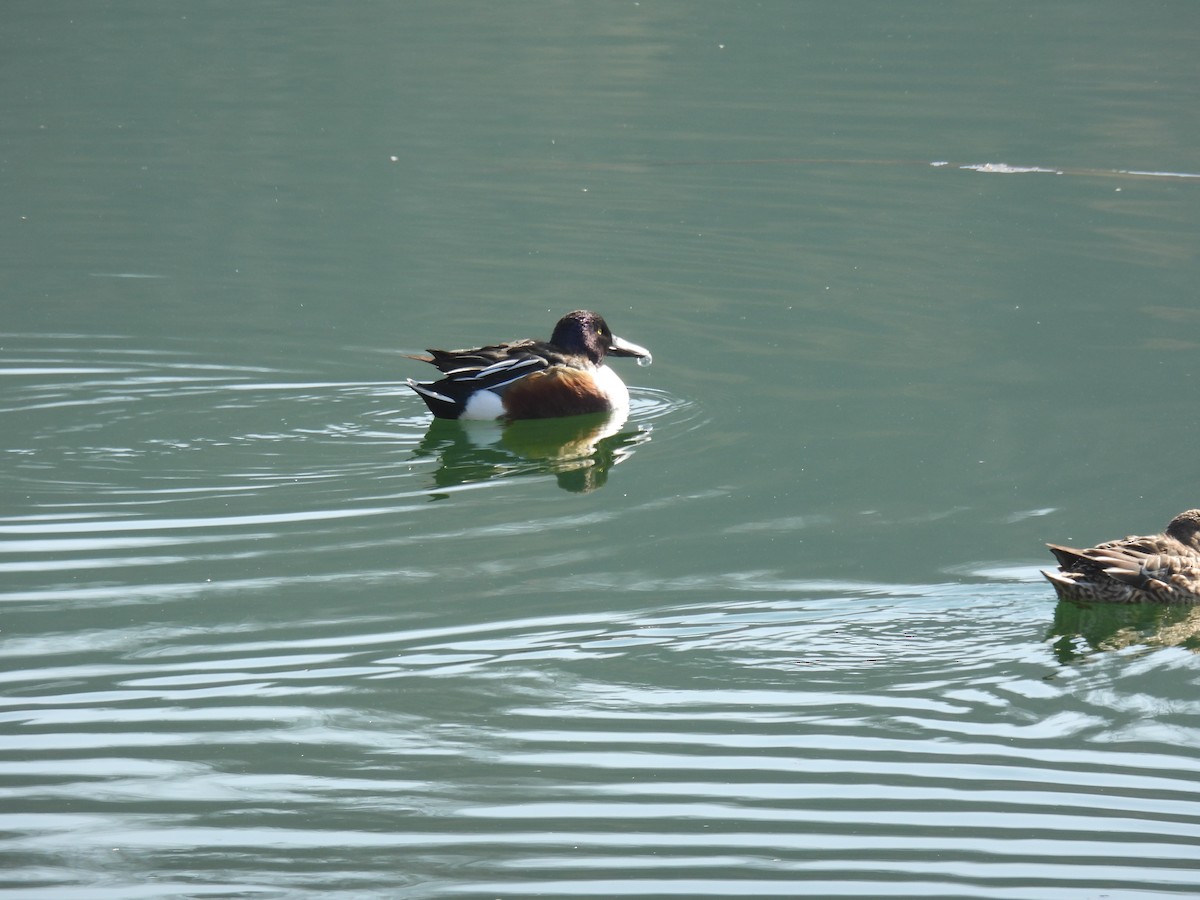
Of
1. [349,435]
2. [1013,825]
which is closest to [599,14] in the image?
[349,435]

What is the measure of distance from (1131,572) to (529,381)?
4.32m

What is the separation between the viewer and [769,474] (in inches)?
342

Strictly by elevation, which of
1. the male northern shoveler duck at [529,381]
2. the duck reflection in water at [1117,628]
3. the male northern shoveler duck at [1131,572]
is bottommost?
the duck reflection in water at [1117,628]

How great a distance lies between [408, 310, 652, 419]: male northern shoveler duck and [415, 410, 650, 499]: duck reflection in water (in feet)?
Answer: 0.27

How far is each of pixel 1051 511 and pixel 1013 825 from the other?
3.39 meters

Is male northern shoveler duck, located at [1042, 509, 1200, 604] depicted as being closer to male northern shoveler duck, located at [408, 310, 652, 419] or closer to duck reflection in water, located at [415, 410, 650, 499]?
duck reflection in water, located at [415, 410, 650, 499]

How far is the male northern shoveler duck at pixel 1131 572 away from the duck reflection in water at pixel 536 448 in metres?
2.73

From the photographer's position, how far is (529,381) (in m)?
10.1

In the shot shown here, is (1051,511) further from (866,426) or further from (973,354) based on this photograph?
(973,354)

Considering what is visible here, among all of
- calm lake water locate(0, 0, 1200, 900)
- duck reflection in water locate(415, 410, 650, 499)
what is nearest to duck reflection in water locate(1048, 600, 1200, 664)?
calm lake water locate(0, 0, 1200, 900)

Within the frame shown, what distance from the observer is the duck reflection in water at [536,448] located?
885cm

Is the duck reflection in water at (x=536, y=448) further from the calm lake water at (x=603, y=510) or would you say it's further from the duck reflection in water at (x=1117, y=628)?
the duck reflection in water at (x=1117, y=628)

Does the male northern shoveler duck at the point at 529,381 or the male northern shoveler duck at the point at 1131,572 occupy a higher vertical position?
the male northern shoveler duck at the point at 529,381

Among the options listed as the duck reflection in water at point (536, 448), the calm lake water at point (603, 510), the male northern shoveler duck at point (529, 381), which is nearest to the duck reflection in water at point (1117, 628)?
the calm lake water at point (603, 510)
